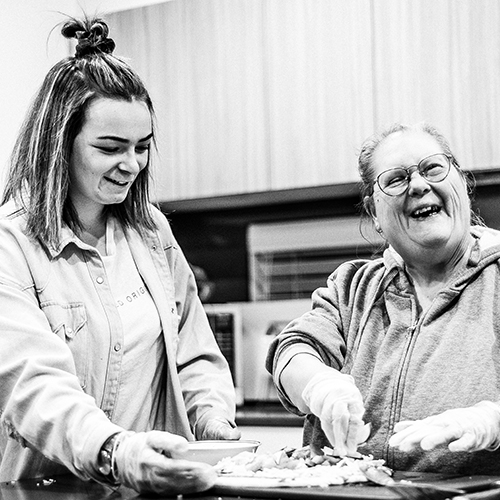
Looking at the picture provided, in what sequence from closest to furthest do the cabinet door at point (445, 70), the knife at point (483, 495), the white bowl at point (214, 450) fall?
the knife at point (483, 495)
the white bowl at point (214, 450)
the cabinet door at point (445, 70)

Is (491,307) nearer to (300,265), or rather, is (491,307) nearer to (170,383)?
(170,383)

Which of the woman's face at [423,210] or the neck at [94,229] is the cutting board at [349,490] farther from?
the neck at [94,229]

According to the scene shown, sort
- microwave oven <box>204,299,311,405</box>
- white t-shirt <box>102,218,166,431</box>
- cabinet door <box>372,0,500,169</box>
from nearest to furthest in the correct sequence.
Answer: white t-shirt <box>102,218,166,431</box>, cabinet door <box>372,0,500,169</box>, microwave oven <box>204,299,311,405</box>

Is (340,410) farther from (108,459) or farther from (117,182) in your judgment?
(117,182)

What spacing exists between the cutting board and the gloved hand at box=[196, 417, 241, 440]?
1.32 feet

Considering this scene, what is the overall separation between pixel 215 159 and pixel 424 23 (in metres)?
0.93

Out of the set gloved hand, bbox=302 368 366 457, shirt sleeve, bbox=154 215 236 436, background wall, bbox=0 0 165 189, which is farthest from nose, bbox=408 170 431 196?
background wall, bbox=0 0 165 189

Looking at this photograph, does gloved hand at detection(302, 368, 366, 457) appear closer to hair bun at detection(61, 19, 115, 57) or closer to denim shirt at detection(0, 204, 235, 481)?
denim shirt at detection(0, 204, 235, 481)

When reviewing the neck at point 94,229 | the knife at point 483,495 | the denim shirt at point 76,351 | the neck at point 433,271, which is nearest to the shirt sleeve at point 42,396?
the denim shirt at point 76,351

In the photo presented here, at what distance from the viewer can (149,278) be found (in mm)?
1648

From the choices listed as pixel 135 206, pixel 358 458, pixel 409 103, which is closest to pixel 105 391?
pixel 135 206

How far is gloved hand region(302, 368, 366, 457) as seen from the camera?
124 centimetres

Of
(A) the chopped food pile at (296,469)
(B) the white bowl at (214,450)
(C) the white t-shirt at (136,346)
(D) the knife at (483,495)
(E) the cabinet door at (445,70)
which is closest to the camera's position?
(D) the knife at (483,495)

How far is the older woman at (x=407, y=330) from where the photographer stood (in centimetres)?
127
